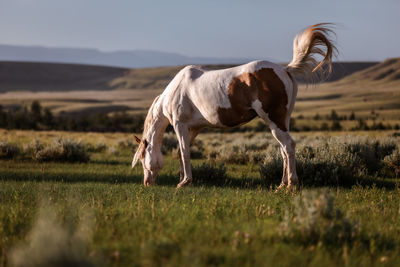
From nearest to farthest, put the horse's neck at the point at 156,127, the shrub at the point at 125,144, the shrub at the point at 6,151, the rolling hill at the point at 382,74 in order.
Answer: the horse's neck at the point at 156,127, the shrub at the point at 6,151, the shrub at the point at 125,144, the rolling hill at the point at 382,74

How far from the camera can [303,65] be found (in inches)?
297

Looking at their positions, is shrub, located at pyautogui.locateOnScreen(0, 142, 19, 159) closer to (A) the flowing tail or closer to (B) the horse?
(B) the horse

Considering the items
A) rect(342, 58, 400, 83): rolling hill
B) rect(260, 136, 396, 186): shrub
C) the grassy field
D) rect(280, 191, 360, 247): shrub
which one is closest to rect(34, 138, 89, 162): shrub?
the grassy field

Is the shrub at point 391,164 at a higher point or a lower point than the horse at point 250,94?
lower

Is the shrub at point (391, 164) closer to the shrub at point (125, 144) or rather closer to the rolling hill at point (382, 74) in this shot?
the shrub at point (125, 144)

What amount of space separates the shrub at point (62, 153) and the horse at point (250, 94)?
20.1ft

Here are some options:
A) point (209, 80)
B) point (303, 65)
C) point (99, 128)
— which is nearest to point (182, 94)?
point (209, 80)

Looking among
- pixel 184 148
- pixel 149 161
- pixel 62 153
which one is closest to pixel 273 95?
pixel 184 148

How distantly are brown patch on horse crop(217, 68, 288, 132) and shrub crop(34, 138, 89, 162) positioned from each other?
755 cm

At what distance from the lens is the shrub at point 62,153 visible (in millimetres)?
12930

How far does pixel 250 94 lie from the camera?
7242 mm

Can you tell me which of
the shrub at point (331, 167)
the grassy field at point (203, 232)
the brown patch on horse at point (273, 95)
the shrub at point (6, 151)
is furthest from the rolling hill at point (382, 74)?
the grassy field at point (203, 232)

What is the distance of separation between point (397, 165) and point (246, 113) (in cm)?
595

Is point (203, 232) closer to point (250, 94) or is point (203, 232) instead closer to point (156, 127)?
point (250, 94)
